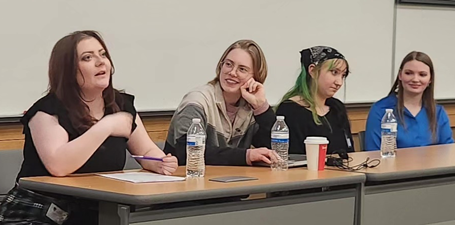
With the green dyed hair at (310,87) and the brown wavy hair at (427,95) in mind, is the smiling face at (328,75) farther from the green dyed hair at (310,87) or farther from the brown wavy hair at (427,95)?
the brown wavy hair at (427,95)

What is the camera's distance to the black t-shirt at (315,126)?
362 cm

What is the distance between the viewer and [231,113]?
3.26 m

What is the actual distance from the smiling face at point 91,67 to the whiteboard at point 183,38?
834mm

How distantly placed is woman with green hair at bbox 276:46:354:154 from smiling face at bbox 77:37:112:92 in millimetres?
1159

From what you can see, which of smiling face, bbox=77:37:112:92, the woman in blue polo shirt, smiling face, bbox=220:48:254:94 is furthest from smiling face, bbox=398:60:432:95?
smiling face, bbox=77:37:112:92

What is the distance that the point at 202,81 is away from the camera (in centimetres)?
415

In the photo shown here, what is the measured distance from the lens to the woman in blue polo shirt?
4.15 metres

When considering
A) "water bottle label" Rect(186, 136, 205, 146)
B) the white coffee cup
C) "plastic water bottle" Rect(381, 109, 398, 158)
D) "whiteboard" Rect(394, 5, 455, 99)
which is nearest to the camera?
"water bottle label" Rect(186, 136, 205, 146)

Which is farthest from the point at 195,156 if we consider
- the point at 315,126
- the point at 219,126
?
the point at 315,126

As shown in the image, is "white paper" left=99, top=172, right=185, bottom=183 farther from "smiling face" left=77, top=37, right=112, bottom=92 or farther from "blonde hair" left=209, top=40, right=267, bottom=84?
"blonde hair" left=209, top=40, right=267, bottom=84

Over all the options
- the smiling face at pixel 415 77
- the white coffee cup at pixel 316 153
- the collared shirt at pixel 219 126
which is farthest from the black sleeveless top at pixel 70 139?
the smiling face at pixel 415 77

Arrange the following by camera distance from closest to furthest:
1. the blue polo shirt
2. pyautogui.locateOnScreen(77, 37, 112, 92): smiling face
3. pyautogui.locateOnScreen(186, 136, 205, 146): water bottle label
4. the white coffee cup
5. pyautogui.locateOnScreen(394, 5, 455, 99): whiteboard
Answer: pyautogui.locateOnScreen(186, 136, 205, 146): water bottle label → pyautogui.locateOnScreen(77, 37, 112, 92): smiling face → the white coffee cup → the blue polo shirt → pyautogui.locateOnScreen(394, 5, 455, 99): whiteboard

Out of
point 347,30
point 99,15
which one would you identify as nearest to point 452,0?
point 347,30

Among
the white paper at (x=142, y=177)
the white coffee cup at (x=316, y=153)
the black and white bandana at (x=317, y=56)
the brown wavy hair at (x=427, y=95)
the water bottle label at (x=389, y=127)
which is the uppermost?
the black and white bandana at (x=317, y=56)
